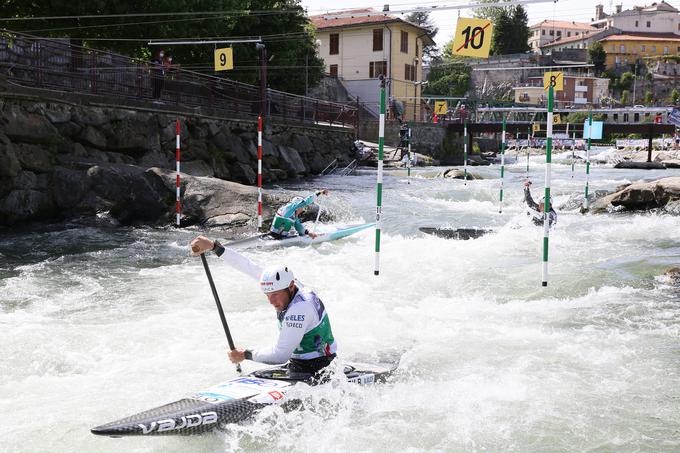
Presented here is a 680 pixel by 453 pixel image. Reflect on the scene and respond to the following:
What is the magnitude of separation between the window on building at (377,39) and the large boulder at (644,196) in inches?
1405

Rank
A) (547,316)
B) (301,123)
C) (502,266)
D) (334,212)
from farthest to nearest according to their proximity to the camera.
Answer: (301,123) < (334,212) < (502,266) < (547,316)

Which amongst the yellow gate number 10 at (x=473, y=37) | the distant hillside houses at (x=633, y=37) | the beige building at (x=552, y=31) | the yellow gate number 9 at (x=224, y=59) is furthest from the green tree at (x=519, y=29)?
the yellow gate number 10 at (x=473, y=37)

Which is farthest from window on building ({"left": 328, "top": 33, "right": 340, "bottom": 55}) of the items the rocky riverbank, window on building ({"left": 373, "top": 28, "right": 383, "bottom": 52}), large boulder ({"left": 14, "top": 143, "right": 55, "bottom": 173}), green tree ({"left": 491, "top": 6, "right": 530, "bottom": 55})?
green tree ({"left": 491, "top": 6, "right": 530, "bottom": 55})

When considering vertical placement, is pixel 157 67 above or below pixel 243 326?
above

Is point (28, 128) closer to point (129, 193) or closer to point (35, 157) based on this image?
point (35, 157)

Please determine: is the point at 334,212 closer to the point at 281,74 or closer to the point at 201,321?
the point at 201,321

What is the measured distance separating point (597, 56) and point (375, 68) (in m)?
57.8

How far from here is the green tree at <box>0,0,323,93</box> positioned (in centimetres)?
2045

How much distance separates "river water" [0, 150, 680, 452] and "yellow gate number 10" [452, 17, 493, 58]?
14.8ft

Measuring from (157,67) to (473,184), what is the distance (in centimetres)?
1226

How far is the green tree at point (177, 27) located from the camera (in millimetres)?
20453

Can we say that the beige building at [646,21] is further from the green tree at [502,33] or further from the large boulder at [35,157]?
the large boulder at [35,157]

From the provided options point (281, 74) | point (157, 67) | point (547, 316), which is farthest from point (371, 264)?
point (281, 74)

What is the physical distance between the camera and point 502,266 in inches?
432
